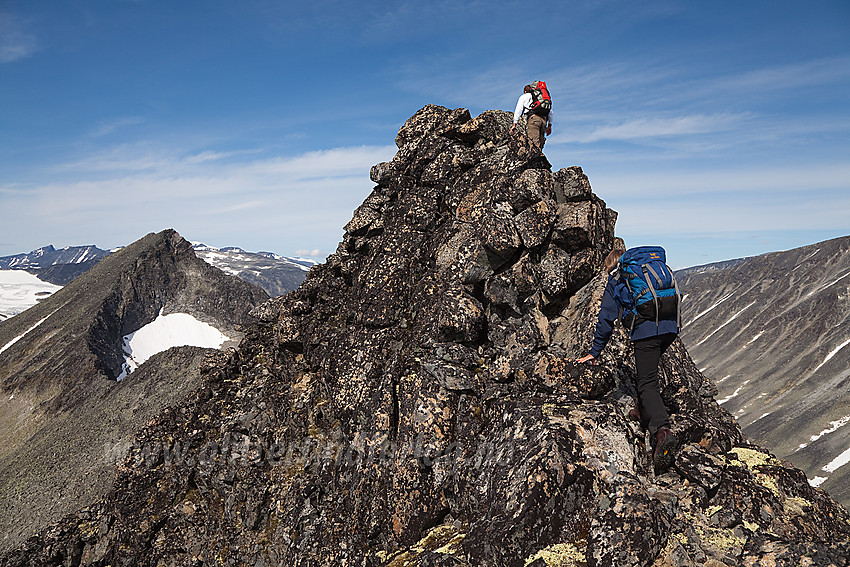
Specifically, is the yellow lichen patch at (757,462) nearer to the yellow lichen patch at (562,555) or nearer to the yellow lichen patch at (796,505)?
the yellow lichen patch at (796,505)

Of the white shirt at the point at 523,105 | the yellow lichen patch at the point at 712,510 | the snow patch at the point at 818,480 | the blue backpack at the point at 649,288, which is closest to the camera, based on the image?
the yellow lichen patch at the point at 712,510

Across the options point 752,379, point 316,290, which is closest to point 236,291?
point 316,290

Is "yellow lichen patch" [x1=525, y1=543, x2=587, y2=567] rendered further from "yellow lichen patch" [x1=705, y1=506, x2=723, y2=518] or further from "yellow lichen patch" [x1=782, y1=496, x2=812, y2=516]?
"yellow lichen patch" [x1=782, y1=496, x2=812, y2=516]

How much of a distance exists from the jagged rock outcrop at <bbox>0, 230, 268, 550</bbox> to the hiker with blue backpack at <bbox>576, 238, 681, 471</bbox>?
60496 millimetres

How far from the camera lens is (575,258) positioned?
56.9 ft

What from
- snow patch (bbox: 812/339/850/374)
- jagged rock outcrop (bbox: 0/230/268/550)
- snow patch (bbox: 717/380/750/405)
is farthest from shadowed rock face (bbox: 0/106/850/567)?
snow patch (bbox: 812/339/850/374)

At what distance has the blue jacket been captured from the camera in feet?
39.5

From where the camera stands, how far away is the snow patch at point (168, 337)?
11581 cm

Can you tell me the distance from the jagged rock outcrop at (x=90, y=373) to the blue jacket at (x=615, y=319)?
60054 mm

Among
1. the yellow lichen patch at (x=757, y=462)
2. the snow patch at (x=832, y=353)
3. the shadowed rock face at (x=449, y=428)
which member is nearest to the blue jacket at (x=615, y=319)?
the shadowed rock face at (x=449, y=428)

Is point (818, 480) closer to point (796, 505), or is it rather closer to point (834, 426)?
point (834, 426)

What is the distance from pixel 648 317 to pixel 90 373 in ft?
360

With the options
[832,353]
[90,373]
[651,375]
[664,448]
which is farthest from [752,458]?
[832,353]

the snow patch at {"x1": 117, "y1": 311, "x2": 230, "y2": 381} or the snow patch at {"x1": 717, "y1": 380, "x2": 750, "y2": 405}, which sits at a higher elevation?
the snow patch at {"x1": 117, "y1": 311, "x2": 230, "y2": 381}
